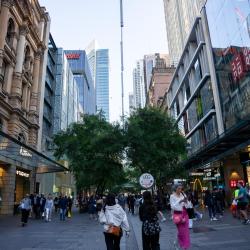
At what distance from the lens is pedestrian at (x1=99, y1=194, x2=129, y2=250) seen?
6.82 m

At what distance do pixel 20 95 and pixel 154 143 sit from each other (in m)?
15.1

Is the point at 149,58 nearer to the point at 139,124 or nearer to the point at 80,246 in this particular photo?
the point at 139,124

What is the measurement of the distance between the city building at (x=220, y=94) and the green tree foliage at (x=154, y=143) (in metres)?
2.74

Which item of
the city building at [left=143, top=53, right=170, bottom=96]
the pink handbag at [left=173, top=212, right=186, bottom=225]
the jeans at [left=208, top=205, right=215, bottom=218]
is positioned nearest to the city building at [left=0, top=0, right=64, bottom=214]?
the jeans at [left=208, top=205, right=215, bottom=218]

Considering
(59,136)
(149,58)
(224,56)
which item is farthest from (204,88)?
(149,58)

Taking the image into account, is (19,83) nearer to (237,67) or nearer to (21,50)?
(21,50)

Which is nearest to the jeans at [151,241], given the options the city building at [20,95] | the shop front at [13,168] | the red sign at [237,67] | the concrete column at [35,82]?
the city building at [20,95]

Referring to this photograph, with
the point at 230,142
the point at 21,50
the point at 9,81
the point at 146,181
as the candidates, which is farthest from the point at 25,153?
the point at 230,142

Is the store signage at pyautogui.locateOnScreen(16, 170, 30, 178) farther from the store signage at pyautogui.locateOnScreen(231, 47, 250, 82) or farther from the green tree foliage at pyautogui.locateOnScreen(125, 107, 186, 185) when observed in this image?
the store signage at pyautogui.locateOnScreen(231, 47, 250, 82)

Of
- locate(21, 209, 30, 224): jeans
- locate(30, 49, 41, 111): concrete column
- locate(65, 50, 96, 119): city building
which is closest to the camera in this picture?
locate(21, 209, 30, 224): jeans

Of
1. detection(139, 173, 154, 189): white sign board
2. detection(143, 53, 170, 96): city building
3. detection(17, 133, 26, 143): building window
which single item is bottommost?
detection(139, 173, 154, 189): white sign board

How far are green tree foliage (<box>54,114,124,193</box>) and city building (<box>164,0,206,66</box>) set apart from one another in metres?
49.7

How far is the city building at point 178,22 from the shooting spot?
268ft

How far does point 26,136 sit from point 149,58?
138 metres
